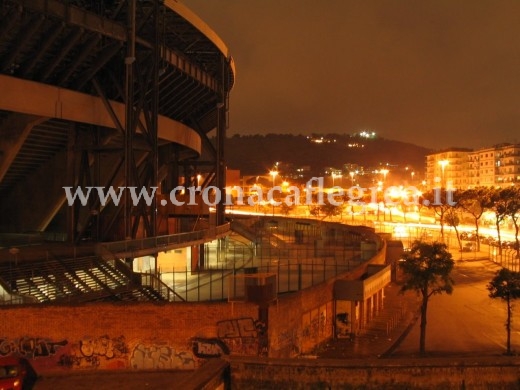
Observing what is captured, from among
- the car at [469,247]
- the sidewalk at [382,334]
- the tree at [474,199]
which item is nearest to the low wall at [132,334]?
the sidewalk at [382,334]

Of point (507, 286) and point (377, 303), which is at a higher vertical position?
point (507, 286)

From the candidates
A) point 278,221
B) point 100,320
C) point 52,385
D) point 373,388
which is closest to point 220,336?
point 100,320

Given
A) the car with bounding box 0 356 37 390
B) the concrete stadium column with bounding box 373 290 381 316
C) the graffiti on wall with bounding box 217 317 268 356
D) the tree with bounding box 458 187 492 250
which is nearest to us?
the car with bounding box 0 356 37 390

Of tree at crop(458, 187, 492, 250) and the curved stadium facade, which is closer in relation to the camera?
the curved stadium facade

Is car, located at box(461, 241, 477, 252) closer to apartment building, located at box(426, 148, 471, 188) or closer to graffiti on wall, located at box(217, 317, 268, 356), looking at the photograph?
graffiti on wall, located at box(217, 317, 268, 356)

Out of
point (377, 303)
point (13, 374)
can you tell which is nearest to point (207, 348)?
point (13, 374)

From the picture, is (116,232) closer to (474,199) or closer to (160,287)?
(160,287)

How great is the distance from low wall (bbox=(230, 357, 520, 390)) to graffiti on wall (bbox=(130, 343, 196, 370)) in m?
5.08

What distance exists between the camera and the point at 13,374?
45.2 ft

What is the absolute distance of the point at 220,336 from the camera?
53.4 feet

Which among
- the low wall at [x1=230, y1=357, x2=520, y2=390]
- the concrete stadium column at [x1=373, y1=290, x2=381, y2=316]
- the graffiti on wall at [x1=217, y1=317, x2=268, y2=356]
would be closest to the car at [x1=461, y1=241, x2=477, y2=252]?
the concrete stadium column at [x1=373, y1=290, x2=381, y2=316]

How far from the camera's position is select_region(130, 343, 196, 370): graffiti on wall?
15.9m

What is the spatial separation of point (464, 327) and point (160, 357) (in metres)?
17.8

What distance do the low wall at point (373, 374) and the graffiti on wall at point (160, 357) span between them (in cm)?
508
